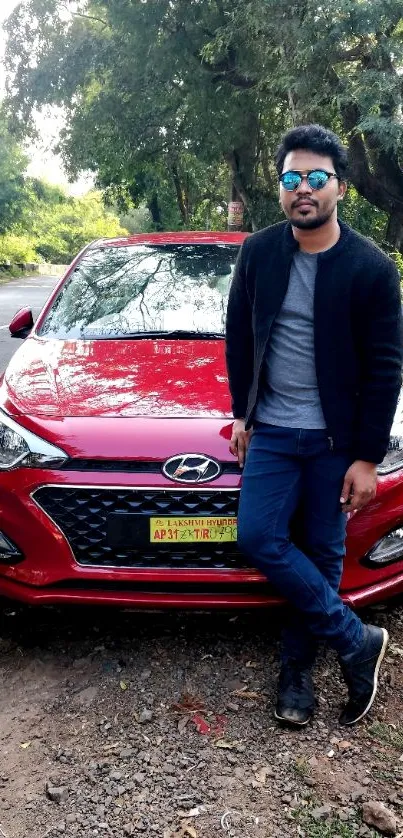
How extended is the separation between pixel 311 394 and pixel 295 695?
0.98 m

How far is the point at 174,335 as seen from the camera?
3.62 m

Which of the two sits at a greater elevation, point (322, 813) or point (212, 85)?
point (212, 85)

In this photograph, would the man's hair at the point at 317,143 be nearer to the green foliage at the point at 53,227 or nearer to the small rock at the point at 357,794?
the small rock at the point at 357,794

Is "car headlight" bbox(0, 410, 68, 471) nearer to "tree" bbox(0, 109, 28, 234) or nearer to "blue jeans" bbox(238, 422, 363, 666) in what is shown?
"blue jeans" bbox(238, 422, 363, 666)

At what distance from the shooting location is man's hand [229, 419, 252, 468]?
8.25 feet

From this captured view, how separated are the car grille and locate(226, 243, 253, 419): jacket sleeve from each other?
32cm

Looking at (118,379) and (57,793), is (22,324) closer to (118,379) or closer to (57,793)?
(118,379)


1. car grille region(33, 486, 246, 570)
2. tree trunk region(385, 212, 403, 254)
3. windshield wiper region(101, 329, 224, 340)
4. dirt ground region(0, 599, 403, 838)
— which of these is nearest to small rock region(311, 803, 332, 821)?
dirt ground region(0, 599, 403, 838)

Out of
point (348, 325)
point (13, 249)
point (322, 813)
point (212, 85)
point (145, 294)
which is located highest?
point (212, 85)

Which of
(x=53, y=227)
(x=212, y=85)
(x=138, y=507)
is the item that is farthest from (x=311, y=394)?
(x=53, y=227)

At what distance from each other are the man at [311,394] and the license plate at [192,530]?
0.62 ft

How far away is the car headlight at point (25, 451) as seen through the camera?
8.61ft

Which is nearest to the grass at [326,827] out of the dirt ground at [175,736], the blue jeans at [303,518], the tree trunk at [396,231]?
the dirt ground at [175,736]

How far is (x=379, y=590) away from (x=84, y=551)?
40.7 inches
